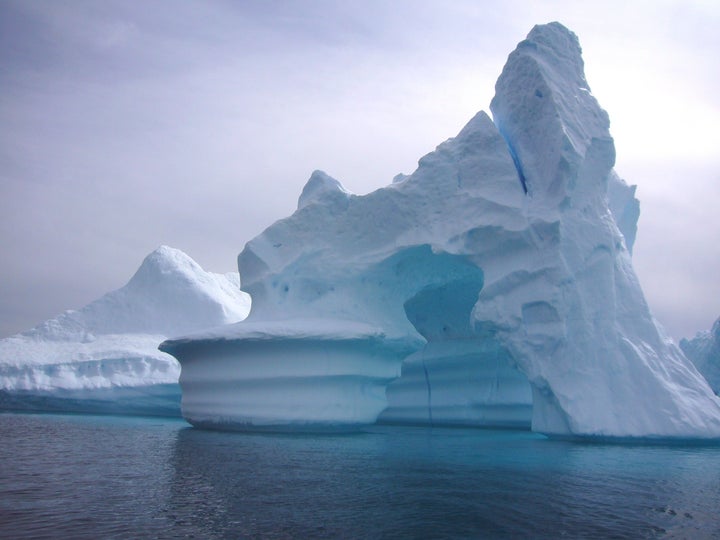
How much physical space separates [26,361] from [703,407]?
46.4 feet

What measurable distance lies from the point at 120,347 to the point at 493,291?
9.69 m

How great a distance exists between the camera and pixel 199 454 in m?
6.84

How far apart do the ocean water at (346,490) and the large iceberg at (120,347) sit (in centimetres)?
697

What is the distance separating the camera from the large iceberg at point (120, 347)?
1512cm

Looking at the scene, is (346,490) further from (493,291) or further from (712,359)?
(712,359)

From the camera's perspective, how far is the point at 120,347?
1561cm

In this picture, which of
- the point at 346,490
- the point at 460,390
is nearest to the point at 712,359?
the point at 460,390

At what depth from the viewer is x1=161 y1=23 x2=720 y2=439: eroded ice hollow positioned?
9.05 metres

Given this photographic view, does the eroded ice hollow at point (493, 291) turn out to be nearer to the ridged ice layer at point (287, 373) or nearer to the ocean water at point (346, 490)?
the ridged ice layer at point (287, 373)

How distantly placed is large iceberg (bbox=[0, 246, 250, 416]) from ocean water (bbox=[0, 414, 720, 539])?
697 centimetres

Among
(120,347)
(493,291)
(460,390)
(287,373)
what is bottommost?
(460,390)

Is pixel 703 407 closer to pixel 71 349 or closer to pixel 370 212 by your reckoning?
pixel 370 212

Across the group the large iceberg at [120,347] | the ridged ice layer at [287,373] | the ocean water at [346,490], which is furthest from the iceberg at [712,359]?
the large iceberg at [120,347]

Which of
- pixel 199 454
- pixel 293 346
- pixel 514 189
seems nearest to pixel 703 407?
pixel 514 189
